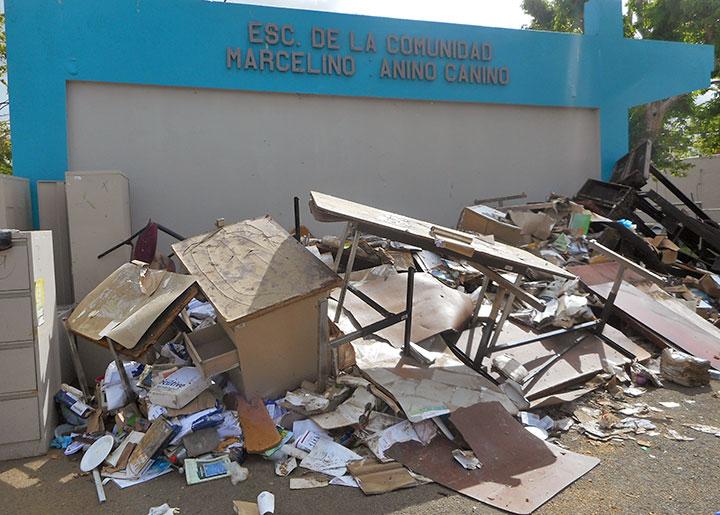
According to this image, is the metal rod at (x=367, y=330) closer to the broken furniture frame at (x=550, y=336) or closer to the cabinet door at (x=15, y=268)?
the broken furniture frame at (x=550, y=336)

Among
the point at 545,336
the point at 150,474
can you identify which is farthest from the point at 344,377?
the point at 545,336

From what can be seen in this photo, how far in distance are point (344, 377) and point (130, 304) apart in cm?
174

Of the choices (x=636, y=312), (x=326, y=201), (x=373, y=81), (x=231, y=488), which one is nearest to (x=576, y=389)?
(x=636, y=312)

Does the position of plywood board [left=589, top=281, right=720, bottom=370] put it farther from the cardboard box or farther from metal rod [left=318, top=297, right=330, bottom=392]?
the cardboard box

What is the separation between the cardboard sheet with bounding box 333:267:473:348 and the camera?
15.3 feet

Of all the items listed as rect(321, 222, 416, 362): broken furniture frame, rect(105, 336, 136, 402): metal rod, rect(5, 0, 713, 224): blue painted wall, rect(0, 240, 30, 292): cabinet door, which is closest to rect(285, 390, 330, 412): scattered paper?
rect(321, 222, 416, 362): broken furniture frame

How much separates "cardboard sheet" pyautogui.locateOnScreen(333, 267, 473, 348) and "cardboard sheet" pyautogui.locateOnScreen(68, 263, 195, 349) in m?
1.68

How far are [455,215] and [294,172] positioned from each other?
292cm

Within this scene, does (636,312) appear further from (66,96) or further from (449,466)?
(66,96)

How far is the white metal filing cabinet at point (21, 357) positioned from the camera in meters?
3.48

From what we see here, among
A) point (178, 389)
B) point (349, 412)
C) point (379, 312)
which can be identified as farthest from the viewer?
point (379, 312)

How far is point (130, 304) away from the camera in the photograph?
3.96m

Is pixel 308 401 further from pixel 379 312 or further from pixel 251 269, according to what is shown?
pixel 379 312

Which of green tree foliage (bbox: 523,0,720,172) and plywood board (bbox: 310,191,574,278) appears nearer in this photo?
plywood board (bbox: 310,191,574,278)
